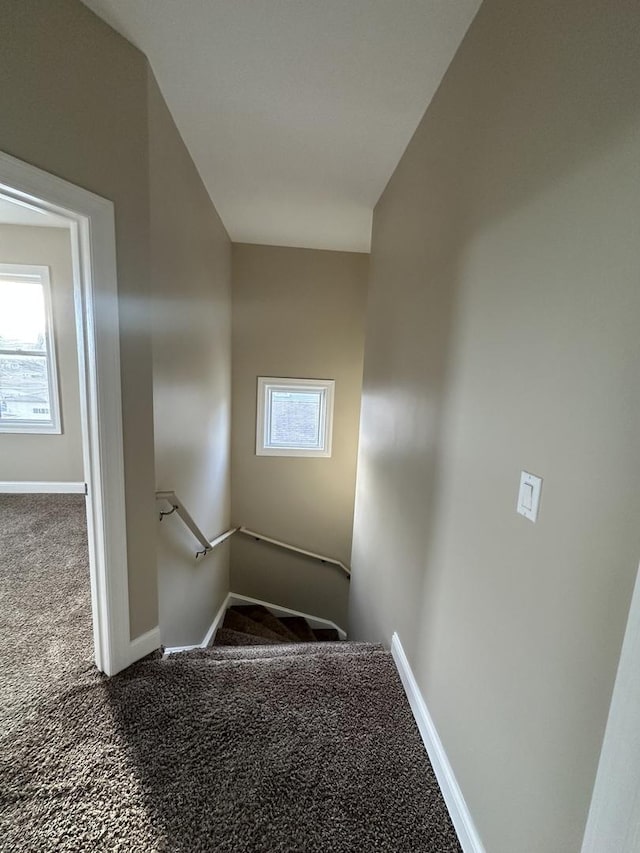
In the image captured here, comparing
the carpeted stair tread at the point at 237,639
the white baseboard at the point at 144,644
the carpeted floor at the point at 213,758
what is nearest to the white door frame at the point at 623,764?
the carpeted floor at the point at 213,758

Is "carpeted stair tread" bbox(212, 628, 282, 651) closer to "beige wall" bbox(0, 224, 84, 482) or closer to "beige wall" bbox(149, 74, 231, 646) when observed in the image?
"beige wall" bbox(149, 74, 231, 646)

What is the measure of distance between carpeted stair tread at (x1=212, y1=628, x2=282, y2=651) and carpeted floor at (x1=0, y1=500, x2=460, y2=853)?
156cm

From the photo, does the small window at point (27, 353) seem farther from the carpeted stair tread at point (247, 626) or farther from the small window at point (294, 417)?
the carpeted stair tread at point (247, 626)

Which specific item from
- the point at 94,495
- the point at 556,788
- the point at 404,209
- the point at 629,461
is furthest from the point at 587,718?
the point at 404,209

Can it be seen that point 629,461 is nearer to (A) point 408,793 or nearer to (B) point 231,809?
(A) point 408,793

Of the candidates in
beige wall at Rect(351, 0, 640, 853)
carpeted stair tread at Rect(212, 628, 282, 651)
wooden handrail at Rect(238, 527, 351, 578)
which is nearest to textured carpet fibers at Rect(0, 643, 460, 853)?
beige wall at Rect(351, 0, 640, 853)

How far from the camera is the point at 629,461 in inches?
23.1

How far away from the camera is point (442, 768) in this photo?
117 cm

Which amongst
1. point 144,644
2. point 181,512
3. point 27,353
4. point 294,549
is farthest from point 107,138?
point 294,549

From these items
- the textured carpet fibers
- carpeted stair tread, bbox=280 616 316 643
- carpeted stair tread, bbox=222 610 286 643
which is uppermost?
the textured carpet fibers

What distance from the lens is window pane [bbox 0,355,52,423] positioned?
3.37 metres

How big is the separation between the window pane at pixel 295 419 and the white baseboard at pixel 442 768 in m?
2.57

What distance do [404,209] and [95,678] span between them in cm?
272

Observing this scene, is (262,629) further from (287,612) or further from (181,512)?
(181,512)
